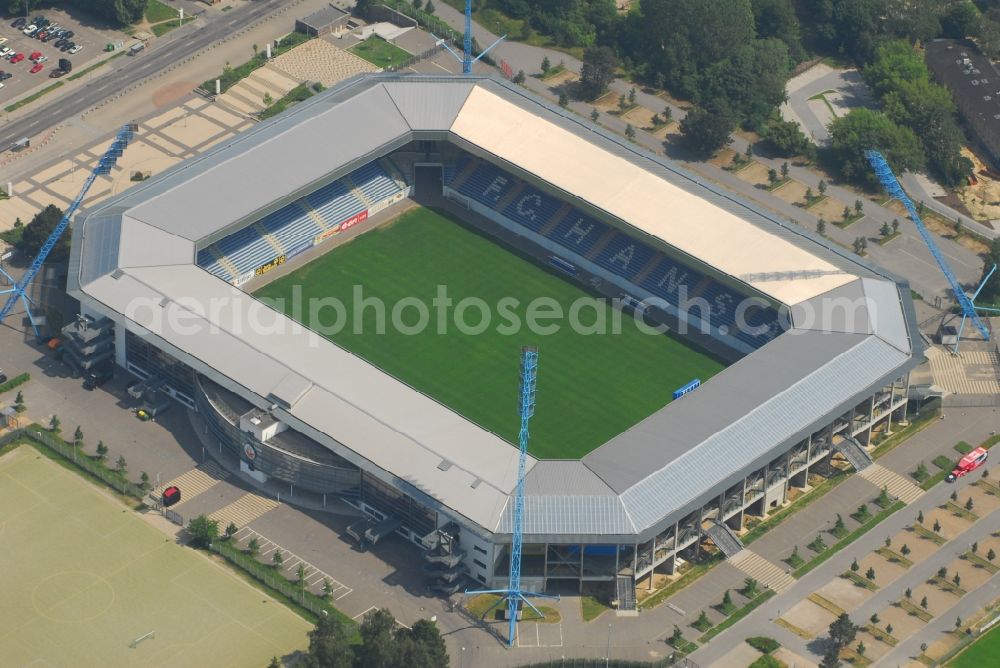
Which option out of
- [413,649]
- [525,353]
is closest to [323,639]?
[413,649]

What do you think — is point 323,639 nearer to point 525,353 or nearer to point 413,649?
point 413,649

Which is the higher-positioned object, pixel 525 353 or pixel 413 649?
pixel 525 353

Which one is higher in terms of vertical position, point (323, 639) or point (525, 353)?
point (525, 353)
